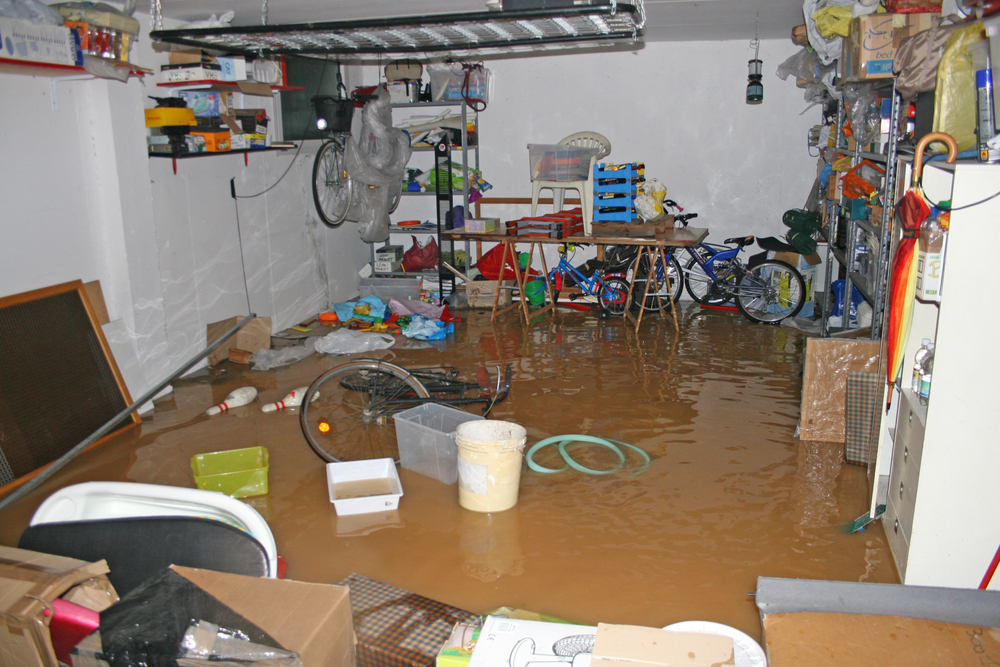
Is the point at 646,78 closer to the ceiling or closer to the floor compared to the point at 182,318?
closer to the ceiling

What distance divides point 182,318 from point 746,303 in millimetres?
4672

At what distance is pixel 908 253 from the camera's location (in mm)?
2467

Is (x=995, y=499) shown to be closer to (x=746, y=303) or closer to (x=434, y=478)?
(x=434, y=478)

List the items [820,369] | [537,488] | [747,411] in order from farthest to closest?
1. [747,411]
2. [820,369]
3. [537,488]

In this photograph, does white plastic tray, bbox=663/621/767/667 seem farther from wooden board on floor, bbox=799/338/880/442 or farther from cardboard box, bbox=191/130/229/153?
cardboard box, bbox=191/130/229/153

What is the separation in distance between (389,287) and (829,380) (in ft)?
14.5

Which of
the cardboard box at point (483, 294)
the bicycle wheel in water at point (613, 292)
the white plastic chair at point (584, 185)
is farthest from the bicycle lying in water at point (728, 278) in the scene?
the cardboard box at point (483, 294)

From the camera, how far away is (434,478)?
139 inches

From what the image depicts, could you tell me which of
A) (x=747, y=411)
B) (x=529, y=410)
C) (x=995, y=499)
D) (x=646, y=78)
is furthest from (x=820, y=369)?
(x=646, y=78)

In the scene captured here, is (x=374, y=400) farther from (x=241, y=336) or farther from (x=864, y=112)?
(x=864, y=112)

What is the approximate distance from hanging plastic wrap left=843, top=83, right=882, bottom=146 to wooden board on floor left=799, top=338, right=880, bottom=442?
1417 millimetres

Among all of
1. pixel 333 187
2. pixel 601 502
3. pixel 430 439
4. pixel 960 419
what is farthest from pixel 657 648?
pixel 333 187

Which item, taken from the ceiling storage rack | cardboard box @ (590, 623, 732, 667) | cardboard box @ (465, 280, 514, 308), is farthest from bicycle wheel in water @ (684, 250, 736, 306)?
cardboard box @ (590, 623, 732, 667)

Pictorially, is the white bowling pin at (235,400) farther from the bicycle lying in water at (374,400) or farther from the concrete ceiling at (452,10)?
the concrete ceiling at (452,10)
